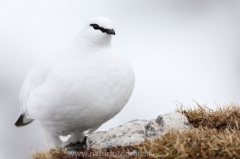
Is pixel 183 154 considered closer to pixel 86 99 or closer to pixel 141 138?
pixel 141 138

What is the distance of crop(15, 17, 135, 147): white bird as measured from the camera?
471 centimetres

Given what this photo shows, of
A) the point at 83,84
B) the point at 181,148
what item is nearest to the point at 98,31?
the point at 83,84

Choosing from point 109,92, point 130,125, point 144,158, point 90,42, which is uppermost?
point 90,42

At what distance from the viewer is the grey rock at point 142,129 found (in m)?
4.39

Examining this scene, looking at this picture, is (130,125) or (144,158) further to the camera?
(130,125)

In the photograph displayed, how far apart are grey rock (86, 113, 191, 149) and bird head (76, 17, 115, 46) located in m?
0.92

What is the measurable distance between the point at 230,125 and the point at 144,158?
4.59 ft

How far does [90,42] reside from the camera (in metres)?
5.00

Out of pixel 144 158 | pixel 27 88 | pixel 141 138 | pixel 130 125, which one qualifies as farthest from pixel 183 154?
pixel 27 88

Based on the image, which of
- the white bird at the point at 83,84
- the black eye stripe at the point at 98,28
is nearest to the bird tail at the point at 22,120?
the white bird at the point at 83,84

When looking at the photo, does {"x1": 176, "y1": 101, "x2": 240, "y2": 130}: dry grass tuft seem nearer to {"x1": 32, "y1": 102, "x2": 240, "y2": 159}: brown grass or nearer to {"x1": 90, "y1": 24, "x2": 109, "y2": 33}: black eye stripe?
{"x1": 32, "y1": 102, "x2": 240, "y2": 159}: brown grass

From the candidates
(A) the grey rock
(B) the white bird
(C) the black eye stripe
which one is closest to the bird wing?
(B) the white bird

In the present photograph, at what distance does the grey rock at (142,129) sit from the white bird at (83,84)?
252 mm

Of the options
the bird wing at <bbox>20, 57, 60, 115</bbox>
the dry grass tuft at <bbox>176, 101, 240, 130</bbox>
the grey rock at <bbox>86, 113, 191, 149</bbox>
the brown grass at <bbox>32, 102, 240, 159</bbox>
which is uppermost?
the bird wing at <bbox>20, 57, 60, 115</bbox>
